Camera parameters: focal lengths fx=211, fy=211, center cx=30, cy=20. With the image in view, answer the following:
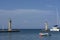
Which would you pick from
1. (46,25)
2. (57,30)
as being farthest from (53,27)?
(46,25)

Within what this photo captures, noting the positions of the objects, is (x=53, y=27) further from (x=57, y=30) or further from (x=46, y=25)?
(x=46, y=25)

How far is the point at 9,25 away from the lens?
146 metres

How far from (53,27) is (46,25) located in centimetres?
1970

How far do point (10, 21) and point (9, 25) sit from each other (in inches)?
117

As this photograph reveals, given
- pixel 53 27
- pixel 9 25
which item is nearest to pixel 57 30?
pixel 53 27

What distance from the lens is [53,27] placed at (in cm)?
17162

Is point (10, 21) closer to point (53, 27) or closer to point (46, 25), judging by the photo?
point (46, 25)

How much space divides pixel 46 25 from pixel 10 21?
26860mm

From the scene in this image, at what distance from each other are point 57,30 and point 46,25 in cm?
2218

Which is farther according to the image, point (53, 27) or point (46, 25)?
point (53, 27)

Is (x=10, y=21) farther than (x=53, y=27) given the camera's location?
No

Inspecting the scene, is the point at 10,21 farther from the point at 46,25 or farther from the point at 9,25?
the point at 46,25

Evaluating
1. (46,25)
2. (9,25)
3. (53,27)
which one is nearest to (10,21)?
→ (9,25)

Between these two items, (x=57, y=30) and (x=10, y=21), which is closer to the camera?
(x=10, y=21)
